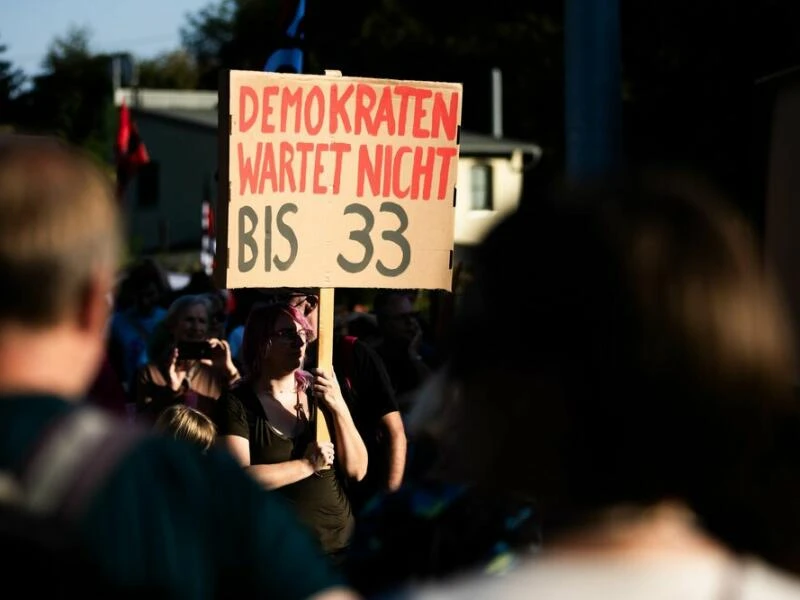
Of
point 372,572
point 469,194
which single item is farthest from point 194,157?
point 372,572

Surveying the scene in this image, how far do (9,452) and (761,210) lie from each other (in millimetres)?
5236

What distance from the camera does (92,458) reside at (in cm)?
156

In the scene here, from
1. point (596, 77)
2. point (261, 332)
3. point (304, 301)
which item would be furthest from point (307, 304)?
point (596, 77)

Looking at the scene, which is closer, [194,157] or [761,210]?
[761,210]

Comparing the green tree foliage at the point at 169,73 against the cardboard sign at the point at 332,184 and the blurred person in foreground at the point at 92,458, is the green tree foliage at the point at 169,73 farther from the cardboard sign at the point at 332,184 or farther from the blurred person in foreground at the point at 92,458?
the blurred person in foreground at the point at 92,458

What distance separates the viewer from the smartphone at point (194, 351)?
632cm

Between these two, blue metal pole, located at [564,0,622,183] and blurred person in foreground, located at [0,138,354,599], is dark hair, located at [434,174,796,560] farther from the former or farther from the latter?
blue metal pole, located at [564,0,622,183]

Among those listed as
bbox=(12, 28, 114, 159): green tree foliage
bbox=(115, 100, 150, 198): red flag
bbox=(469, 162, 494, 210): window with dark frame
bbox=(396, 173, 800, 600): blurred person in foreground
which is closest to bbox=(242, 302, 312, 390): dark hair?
bbox=(396, 173, 800, 600): blurred person in foreground

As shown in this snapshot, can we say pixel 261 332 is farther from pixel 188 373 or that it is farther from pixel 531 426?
pixel 531 426

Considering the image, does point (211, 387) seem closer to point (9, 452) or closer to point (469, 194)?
point (9, 452)

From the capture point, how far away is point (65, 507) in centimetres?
154

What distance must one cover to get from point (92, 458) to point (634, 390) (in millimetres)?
563

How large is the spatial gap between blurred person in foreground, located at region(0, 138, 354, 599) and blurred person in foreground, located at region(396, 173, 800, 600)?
20 cm

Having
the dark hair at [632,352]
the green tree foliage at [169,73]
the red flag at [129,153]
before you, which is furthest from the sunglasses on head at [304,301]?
the green tree foliage at [169,73]
